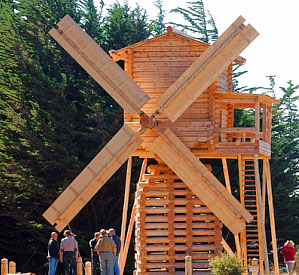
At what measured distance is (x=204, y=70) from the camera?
24.7 metres

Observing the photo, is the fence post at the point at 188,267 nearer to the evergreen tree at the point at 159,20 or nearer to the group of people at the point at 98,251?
the group of people at the point at 98,251

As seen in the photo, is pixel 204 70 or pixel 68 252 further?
pixel 204 70

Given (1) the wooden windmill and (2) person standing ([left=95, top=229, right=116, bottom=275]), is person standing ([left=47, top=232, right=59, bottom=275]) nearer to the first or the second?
(1) the wooden windmill

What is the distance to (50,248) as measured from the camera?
24500 mm

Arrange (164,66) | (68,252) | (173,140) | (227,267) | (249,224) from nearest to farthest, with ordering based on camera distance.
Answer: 1. (227,267)
2. (68,252)
3. (173,140)
4. (164,66)
5. (249,224)

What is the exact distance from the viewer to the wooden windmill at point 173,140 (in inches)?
971

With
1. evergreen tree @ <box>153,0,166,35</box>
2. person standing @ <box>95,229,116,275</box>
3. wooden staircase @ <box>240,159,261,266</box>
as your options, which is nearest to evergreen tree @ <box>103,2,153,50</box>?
evergreen tree @ <box>153,0,166,35</box>

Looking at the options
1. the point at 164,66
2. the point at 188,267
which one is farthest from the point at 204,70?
the point at 188,267

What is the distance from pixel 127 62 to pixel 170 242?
5805 mm

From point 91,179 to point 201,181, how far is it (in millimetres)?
3209

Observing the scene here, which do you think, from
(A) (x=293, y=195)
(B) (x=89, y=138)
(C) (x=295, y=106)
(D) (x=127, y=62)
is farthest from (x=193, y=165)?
(C) (x=295, y=106)

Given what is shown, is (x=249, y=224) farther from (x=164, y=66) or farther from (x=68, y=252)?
(x=68, y=252)

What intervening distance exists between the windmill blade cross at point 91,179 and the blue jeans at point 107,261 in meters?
2.04

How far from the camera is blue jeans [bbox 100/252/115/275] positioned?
76.1 feet
